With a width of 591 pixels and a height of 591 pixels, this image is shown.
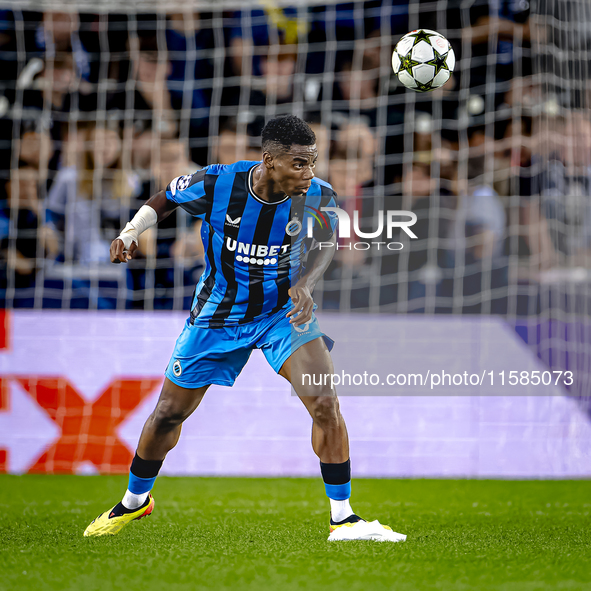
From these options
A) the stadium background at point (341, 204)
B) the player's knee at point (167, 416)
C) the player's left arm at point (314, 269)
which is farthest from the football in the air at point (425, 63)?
the player's knee at point (167, 416)

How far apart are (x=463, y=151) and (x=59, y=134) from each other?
3.53 metres

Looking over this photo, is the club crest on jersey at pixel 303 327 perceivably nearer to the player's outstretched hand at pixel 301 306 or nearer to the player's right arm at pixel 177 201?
the player's outstretched hand at pixel 301 306

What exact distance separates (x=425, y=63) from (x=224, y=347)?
2.01 m

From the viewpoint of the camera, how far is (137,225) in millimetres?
3824

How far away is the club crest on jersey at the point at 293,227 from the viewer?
3.88 metres

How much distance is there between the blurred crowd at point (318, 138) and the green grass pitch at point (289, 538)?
1623mm

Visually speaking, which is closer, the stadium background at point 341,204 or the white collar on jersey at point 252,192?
the white collar on jersey at point 252,192

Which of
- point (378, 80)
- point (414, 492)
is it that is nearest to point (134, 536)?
point (414, 492)

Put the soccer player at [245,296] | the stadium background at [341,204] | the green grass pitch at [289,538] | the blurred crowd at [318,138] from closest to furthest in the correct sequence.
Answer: the green grass pitch at [289,538]
the soccer player at [245,296]
the stadium background at [341,204]
the blurred crowd at [318,138]

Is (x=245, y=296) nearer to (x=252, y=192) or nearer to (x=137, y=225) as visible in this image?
(x=252, y=192)

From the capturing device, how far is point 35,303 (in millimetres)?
6473

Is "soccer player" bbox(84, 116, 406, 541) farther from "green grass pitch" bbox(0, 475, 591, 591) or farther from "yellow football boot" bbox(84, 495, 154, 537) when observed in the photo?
"green grass pitch" bbox(0, 475, 591, 591)

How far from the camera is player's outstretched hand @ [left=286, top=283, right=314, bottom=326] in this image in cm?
369

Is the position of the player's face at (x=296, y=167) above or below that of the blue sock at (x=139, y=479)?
above
